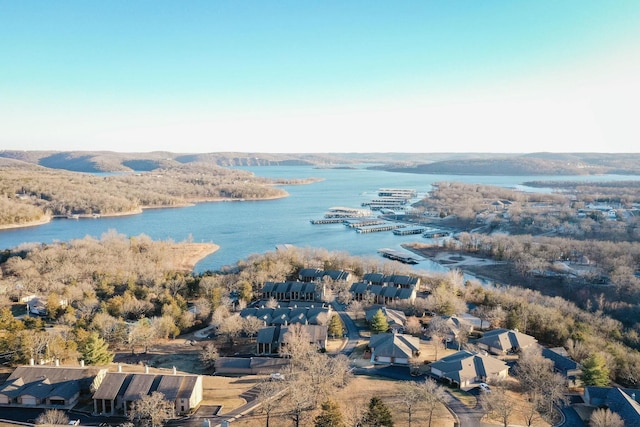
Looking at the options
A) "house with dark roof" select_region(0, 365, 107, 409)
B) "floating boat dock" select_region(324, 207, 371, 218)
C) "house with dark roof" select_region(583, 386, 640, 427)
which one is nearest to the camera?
"house with dark roof" select_region(583, 386, 640, 427)

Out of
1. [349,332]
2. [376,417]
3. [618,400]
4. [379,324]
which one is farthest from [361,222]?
[376,417]

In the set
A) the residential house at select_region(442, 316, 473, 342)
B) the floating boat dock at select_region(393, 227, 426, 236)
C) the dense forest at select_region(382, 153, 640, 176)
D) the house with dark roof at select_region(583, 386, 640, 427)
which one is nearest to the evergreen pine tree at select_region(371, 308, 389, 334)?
the residential house at select_region(442, 316, 473, 342)

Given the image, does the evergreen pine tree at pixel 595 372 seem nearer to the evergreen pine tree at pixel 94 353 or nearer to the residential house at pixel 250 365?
the residential house at pixel 250 365

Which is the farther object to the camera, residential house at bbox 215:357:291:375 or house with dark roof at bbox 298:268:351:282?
house with dark roof at bbox 298:268:351:282

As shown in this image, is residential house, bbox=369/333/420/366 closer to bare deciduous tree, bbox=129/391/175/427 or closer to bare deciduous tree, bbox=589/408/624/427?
bare deciduous tree, bbox=589/408/624/427

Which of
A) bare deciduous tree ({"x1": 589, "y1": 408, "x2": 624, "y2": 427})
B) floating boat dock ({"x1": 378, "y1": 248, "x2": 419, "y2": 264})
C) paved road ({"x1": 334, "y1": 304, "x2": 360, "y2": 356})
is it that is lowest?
floating boat dock ({"x1": 378, "y1": 248, "x2": 419, "y2": 264})

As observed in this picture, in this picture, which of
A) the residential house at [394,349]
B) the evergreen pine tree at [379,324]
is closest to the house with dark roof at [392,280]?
the evergreen pine tree at [379,324]

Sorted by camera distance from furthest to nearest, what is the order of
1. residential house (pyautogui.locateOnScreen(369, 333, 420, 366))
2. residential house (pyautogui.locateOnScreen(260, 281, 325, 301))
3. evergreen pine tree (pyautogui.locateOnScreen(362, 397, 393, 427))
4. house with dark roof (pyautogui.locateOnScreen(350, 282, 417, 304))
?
residential house (pyautogui.locateOnScreen(260, 281, 325, 301)) → house with dark roof (pyautogui.locateOnScreen(350, 282, 417, 304)) → residential house (pyautogui.locateOnScreen(369, 333, 420, 366)) → evergreen pine tree (pyautogui.locateOnScreen(362, 397, 393, 427))
